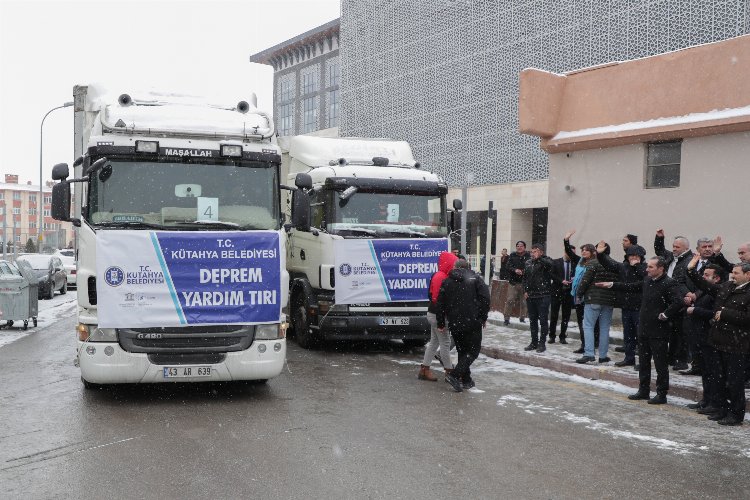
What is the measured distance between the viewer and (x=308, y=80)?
5888 cm

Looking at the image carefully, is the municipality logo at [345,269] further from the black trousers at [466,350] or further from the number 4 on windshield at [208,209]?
the number 4 on windshield at [208,209]

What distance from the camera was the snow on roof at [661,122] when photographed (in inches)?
523

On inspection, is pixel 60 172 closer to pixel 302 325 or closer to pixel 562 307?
Answer: pixel 302 325

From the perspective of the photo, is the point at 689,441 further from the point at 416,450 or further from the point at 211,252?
the point at 211,252

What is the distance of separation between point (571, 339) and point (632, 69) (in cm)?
596

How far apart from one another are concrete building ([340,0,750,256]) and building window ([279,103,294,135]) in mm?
17594

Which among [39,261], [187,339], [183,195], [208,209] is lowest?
[39,261]

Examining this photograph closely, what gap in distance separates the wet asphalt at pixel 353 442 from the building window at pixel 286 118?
52812 mm

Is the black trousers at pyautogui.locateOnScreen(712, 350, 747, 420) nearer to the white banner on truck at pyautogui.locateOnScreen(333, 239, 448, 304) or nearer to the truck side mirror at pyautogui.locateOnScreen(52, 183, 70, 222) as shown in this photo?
the white banner on truck at pyautogui.locateOnScreen(333, 239, 448, 304)

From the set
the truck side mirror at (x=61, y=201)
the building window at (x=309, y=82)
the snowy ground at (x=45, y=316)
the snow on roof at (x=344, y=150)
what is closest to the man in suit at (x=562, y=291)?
the snow on roof at (x=344, y=150)

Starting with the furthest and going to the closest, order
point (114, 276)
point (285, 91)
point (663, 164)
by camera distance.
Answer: point (285, 91) < point (663, 164) < point (114, 276)

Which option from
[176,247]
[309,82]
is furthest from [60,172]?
[309,82]

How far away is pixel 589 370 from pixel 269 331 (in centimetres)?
471

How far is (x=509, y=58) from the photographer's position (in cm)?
3244
